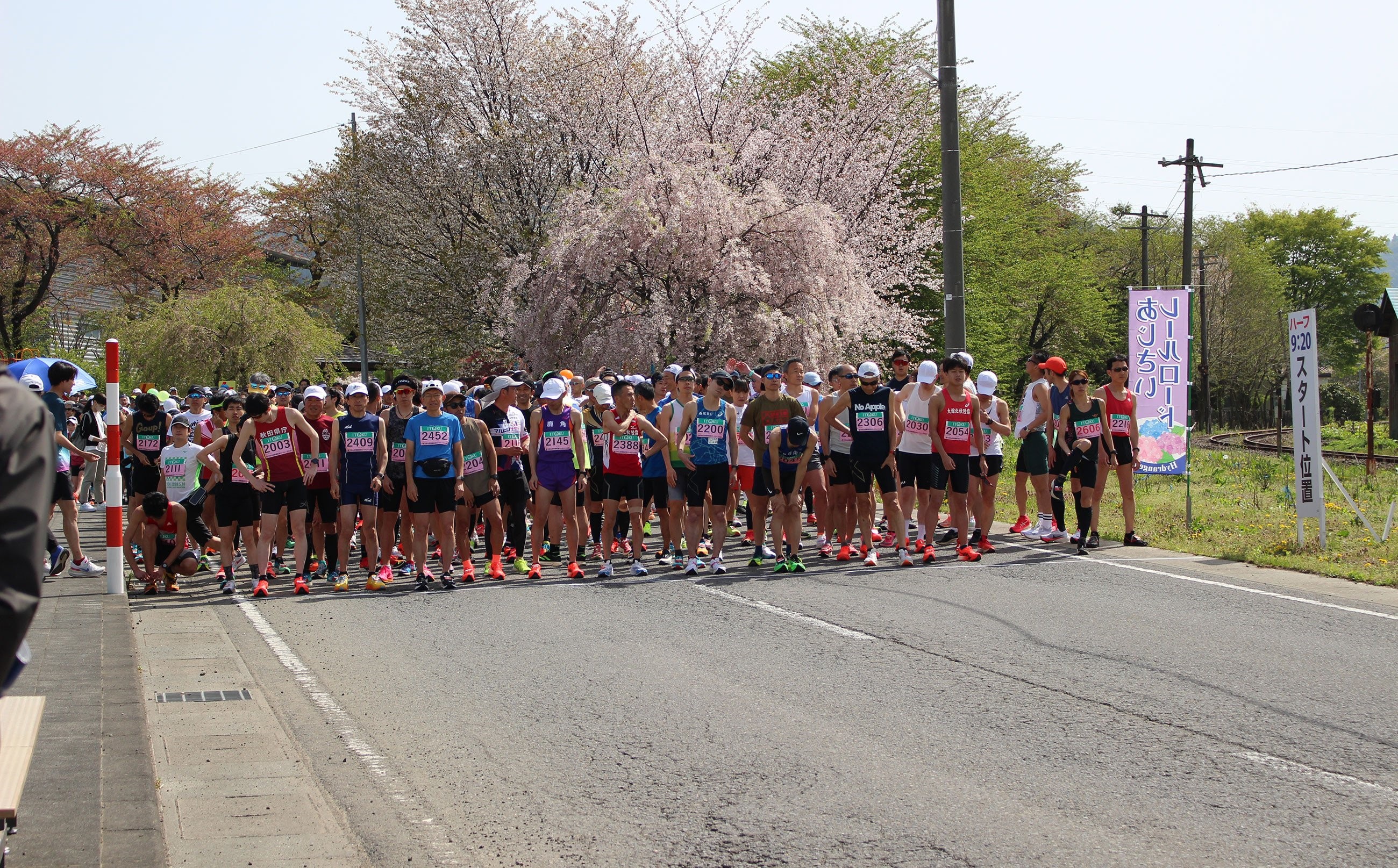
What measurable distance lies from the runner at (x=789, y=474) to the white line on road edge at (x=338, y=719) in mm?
4662

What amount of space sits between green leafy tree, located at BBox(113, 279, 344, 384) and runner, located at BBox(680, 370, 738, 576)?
87.8ft

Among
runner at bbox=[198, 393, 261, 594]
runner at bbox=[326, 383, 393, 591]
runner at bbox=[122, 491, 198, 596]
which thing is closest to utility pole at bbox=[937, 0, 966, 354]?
runner at bbox=[326, 383, 393, 591]

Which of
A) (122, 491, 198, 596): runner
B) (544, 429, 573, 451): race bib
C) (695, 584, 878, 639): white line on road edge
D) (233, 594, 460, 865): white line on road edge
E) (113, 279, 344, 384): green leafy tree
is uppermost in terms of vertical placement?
(113, 279, 344, 384): green leafy tree

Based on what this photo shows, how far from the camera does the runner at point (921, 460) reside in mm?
12438

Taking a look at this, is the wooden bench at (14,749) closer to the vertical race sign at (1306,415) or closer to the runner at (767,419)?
the runner at (767,419)

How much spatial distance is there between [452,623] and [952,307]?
9.24 meters

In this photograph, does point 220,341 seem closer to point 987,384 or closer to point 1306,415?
point 987,384

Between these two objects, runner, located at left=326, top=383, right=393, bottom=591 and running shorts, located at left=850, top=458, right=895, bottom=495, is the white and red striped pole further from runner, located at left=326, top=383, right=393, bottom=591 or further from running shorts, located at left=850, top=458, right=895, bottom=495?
running shorts, located at left=850, top=458, right=895, bottom=495

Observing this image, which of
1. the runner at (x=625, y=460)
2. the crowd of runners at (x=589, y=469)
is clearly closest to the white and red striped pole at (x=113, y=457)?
the crowd of runners at (x=589, y=469)

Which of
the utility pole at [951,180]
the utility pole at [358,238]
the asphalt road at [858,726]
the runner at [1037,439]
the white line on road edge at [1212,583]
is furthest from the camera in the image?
the utility pole at [358,238]

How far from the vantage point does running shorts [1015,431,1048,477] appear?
13.9m

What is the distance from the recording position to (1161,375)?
14.3 m

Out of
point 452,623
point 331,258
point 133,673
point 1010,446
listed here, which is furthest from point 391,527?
point 331,258

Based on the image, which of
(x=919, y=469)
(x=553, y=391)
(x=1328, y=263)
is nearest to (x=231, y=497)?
(x=553, y=391)
